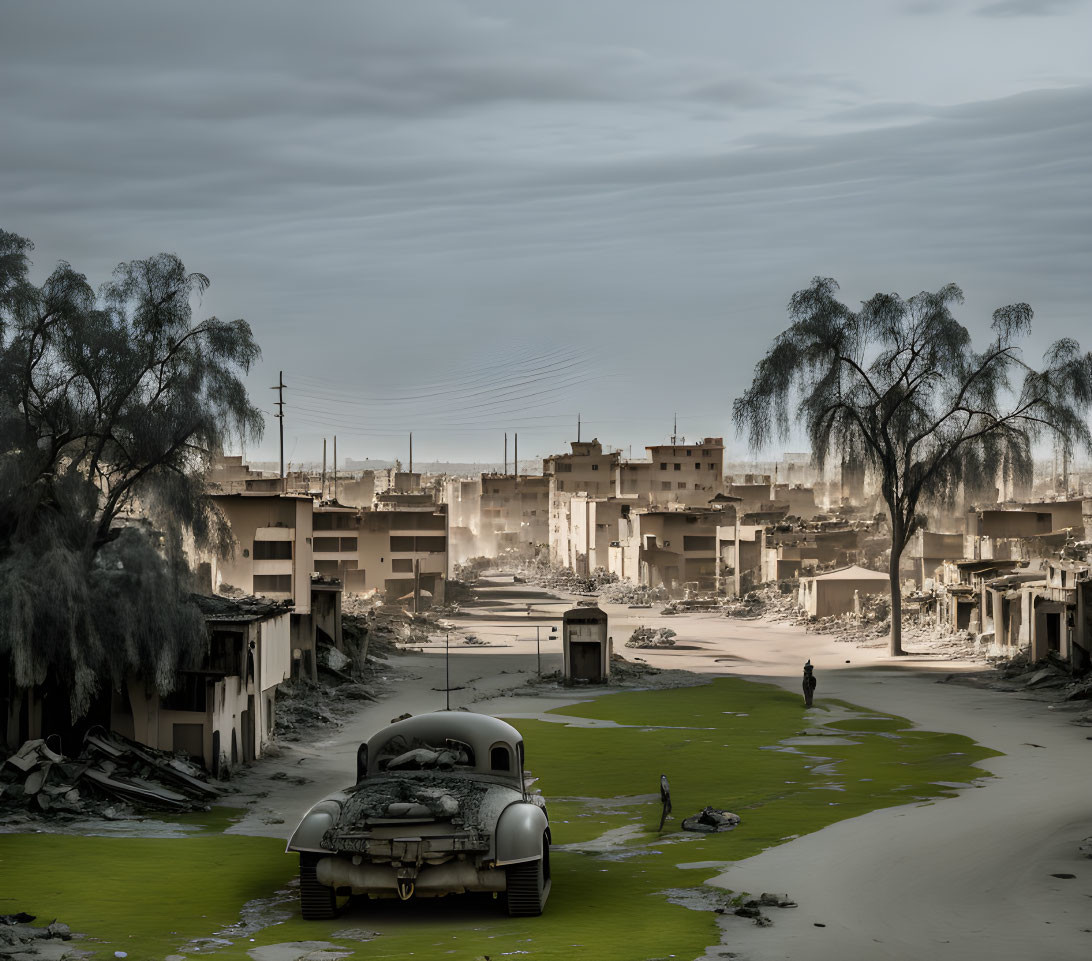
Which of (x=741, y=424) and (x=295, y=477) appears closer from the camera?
(x=741, y=424)

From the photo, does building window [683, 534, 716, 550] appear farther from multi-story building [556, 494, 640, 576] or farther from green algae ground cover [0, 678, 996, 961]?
green algae ground cover [0, 678, 996, 961]

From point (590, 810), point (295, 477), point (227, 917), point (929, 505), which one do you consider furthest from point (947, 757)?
point (295, 477)

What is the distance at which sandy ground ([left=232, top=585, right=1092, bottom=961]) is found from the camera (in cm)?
1593

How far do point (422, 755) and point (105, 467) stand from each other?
27069 millimetres

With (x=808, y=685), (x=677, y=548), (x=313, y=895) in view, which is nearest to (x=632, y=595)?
(x=677, y=548)

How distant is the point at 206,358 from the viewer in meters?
43.5

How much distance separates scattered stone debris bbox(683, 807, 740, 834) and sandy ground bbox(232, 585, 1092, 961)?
1.61 meters

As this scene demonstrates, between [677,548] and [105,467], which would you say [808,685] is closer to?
[105,467]

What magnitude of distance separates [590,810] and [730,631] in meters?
54.3

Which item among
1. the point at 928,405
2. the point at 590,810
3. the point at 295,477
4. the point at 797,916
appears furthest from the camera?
the point at 295,477

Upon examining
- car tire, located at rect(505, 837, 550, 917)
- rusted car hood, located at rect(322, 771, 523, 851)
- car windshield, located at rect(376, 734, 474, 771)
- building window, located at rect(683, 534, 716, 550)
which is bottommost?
car tire, located at rect(505, 837, 550, 917)

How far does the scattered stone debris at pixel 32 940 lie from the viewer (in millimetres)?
14930

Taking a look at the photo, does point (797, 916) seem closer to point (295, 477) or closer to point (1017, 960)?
point (1017, 960)

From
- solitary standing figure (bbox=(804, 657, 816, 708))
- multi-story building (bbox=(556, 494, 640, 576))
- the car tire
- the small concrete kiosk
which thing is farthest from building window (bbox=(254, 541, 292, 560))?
multi-story building (bbox=(556, 494, 640, 576))
